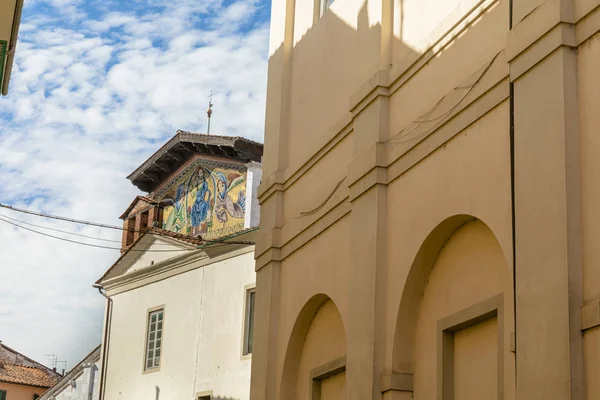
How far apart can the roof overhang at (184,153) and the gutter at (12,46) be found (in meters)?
12.9


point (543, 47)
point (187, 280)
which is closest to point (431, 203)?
point (543, 47)

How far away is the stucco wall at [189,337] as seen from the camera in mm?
24172

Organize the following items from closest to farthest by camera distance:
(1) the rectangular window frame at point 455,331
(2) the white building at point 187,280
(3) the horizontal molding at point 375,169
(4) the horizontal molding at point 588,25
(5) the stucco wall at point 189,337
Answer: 1. (4) the horizontal molding at point 588,25
2. (1) the rectangular window frame at point 455,331
3. (3) the horizontal molding at point 375,169
4. (5) the stucco wall at point 189,337
5. (2) the white building at point 187,280

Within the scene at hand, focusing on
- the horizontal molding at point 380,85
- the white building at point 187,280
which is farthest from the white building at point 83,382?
the horizontal molding at point 380,85

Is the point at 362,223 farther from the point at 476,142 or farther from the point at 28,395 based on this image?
the point at 28,395

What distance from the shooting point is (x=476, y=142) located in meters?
10.7

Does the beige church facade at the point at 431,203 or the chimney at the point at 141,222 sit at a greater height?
the chimney at the point at 141,222

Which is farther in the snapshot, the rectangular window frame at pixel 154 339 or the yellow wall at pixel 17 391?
the yellow wall at pixel 17 391

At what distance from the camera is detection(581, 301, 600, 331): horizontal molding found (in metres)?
8.49

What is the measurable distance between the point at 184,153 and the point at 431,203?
732 inches

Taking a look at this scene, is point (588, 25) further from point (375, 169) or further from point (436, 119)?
point (375, 169)

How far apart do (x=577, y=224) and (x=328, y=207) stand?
17.5ft

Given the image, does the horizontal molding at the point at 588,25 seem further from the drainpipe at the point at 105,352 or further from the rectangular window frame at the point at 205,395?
the drainpipe at the point at 105,352

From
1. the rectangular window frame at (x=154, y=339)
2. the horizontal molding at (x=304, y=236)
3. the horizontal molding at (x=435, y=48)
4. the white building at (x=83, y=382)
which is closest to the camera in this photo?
the horizontal molding at (x=435, y=48)
